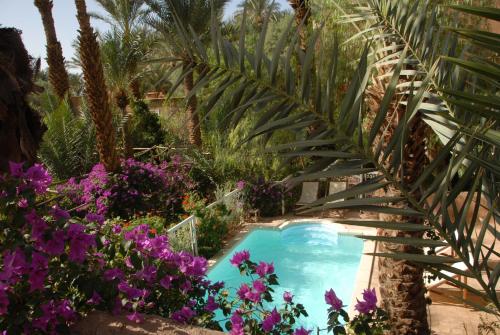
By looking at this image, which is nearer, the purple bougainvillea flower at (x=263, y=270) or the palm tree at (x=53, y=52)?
the purple bougainvillea flower at (x=263, y=270)

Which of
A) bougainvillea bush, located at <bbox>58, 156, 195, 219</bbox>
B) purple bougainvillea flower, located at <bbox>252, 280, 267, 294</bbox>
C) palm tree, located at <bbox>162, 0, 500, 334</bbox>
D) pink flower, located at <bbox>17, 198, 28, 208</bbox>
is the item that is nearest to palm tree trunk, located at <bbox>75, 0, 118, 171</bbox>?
bougainvillea bush, located at <bbox>58, 156, 195, 219</bbox>

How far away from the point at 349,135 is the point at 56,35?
51.0 ft

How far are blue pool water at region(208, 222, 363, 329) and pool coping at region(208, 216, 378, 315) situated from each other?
0.11 meters

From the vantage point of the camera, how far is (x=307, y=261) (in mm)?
9734

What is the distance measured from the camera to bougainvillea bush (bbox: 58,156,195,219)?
28.5ft

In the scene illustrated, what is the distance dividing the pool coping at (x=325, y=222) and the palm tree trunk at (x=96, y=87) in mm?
3505

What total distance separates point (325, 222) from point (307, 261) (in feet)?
4.24

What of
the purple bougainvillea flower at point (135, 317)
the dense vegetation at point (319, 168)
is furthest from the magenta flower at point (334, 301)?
the purple bougainvillea flower at point (135, 317)

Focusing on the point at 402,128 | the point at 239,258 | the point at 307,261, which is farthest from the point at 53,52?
the point at 402,128

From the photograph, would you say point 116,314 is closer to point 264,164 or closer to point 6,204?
point 6,204

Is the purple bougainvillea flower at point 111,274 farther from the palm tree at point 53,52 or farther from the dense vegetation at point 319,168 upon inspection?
the palm tree at point 53,52

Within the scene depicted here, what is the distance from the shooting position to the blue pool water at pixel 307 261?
798 cm

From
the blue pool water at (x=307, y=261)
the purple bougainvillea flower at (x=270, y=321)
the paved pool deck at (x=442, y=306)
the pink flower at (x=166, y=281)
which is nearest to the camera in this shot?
the purple bougainvillea flower at (x=270, y=321)

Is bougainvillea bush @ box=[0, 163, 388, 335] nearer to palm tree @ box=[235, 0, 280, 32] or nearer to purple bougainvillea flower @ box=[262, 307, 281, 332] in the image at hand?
purple bougainvillea flower @ box=[262, 307, 281, 332]
